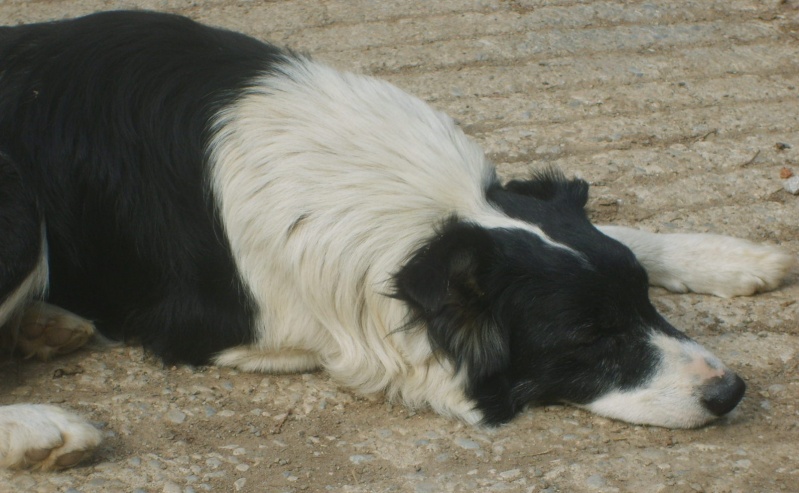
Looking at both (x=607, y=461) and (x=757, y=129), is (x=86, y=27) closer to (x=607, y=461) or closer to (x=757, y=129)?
(x=607, y=461)

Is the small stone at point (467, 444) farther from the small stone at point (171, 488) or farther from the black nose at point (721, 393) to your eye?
the small stone at point (171, 488)

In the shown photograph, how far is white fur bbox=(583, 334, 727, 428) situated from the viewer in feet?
11.7

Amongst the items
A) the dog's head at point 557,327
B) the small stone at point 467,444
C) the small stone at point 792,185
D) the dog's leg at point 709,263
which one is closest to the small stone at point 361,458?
the small stone at point 467,444

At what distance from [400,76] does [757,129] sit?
6.87ft

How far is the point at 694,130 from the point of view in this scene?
18.9ft

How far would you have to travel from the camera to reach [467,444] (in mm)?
3670

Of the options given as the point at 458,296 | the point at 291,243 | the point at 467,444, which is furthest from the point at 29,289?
the point at 467,444

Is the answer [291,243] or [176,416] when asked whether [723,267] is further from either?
[176,416]

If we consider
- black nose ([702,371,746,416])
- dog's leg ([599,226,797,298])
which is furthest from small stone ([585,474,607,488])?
dog's leg ([599,226,797,298])

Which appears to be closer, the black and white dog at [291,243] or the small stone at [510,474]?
the small stone at [510,474]

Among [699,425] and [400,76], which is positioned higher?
[400,76]

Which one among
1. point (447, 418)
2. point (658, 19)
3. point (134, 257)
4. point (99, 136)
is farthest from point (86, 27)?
point (658, 19)

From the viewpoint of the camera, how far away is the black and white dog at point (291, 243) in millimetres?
3570

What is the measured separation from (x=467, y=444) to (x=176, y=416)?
42.4 inches
